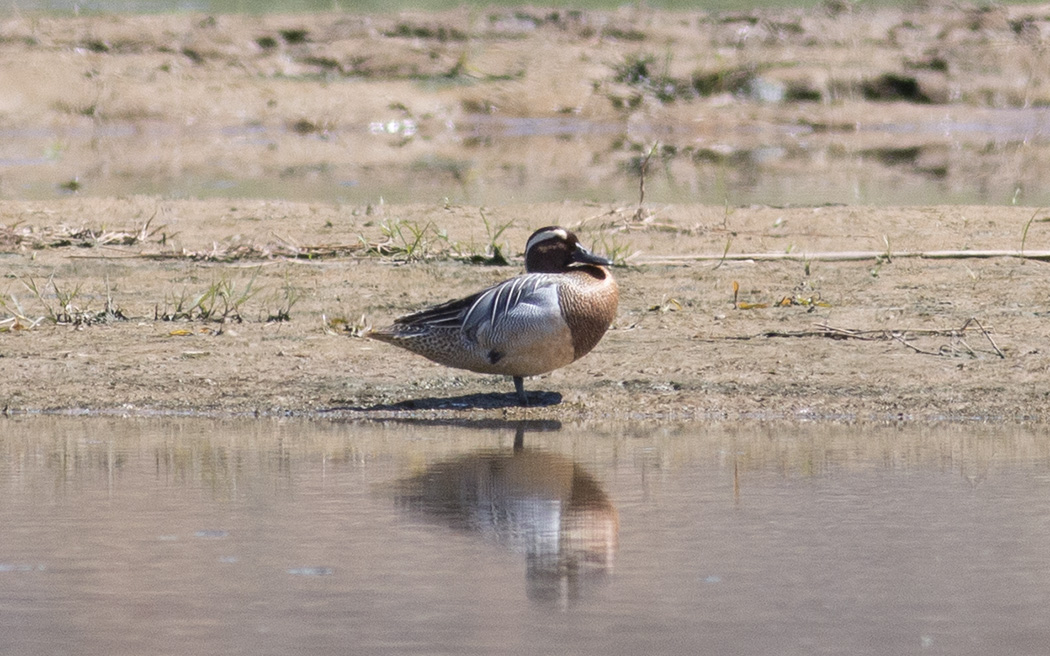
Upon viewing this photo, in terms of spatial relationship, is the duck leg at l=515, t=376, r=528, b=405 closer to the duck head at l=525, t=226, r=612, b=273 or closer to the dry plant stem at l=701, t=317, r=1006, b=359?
the duck head at l=525, t=226, r=612, b=273

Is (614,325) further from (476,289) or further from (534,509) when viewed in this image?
(534,509)

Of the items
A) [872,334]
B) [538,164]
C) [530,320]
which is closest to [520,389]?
[530,320]

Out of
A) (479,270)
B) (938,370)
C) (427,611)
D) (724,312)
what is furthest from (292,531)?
(479,270)

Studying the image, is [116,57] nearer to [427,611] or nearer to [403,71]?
[403,71]

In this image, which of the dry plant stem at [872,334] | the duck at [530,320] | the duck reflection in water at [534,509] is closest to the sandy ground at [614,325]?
the dry plant stem at [872,334]

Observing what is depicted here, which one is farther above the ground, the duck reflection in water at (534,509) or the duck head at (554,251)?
the duck head at (554,251)

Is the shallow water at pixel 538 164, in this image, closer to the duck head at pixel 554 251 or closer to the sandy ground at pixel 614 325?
the sandy ground at pixel 614 325

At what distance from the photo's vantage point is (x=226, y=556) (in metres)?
4.73

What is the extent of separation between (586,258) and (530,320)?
1.72 feet

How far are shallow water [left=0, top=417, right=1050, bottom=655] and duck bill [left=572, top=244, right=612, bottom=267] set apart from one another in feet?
2.86

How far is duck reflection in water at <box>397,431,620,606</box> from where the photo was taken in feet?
15.0

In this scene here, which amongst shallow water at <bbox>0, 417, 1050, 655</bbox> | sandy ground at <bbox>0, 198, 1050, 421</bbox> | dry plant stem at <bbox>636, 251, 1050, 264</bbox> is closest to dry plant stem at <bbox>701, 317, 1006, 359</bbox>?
sandy ground at <bbox>0, 198, 1050, 421</bbox>

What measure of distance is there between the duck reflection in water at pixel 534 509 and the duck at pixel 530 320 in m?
0.73

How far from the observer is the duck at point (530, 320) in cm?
695
